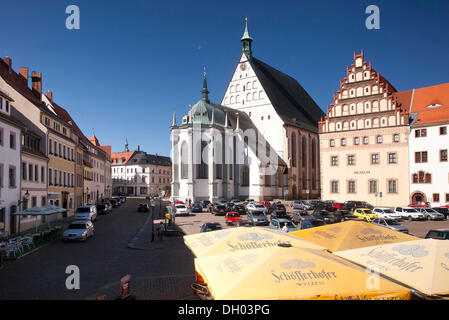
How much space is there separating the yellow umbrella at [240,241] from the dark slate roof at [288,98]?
59276 mm

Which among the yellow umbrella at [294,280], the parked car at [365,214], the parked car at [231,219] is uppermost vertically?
the yellow umbrella at [294,280]

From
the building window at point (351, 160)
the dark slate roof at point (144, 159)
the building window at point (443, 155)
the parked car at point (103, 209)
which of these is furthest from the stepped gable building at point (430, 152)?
the dark slate roof at point (144, 159)

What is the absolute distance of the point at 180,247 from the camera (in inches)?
840

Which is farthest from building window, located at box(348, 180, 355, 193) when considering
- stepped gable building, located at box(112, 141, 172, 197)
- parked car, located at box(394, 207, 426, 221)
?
stepped gable building, located at box(112, 141, 172, 197)

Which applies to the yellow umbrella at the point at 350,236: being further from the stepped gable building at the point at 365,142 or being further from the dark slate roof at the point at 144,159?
the dark slate roof at the point at 144,159

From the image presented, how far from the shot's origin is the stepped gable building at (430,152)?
4138cm

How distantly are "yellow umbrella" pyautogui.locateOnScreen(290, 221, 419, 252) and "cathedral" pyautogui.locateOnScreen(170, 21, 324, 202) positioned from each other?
45005mm

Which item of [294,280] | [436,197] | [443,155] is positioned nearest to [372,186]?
[436,197]

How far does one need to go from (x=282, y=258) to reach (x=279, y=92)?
72.6 meters

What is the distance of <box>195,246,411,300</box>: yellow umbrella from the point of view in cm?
654

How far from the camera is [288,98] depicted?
80438mm
